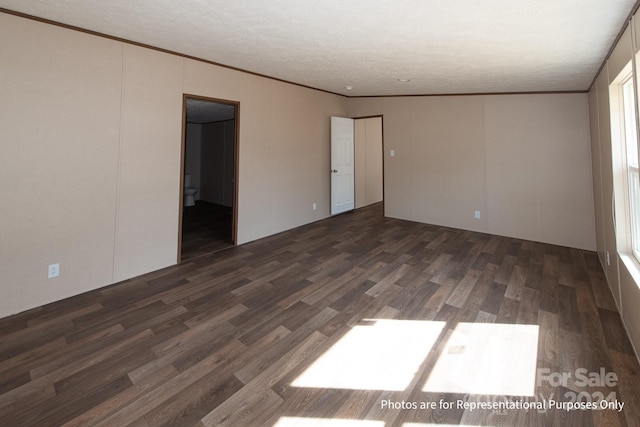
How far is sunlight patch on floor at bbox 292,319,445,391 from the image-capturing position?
5.62ft

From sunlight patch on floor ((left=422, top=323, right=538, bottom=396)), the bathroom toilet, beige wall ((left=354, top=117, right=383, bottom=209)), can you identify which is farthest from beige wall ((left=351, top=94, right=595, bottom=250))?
the bathroom toilet

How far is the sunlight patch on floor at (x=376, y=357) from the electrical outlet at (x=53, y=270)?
99.2 inches

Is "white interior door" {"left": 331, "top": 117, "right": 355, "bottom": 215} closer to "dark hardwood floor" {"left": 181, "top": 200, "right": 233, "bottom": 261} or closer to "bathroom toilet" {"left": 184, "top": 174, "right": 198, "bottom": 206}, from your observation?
"dark hardwood floor" {"left": 181, "top": 200, "right": 233, "bottom": 261}

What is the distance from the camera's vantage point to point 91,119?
9.05 feet

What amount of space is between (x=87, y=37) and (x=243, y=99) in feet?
5.92

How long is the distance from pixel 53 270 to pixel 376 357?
9.73 feet

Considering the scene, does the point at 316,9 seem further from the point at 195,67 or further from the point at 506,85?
the point at 506,85

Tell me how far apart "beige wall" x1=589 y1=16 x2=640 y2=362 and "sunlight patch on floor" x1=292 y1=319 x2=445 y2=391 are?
131 cm

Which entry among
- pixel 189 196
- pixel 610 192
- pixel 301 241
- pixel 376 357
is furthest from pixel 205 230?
pixel 610 192

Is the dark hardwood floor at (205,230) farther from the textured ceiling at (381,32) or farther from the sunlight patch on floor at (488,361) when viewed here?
the sunlight patch on floor at (488,361)

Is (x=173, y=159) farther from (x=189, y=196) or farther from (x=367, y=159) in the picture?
(x=367, y=159)

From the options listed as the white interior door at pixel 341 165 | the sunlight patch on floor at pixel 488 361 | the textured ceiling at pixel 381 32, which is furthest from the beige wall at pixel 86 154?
the sunlight patch on floor at pixel 488 361

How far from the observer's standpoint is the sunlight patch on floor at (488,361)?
65.7 inches

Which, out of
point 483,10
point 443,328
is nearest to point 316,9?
point 483,10
